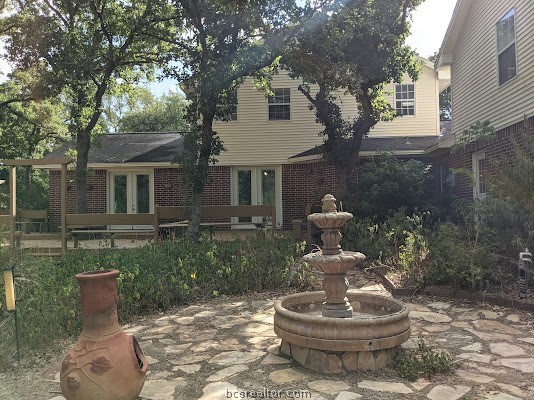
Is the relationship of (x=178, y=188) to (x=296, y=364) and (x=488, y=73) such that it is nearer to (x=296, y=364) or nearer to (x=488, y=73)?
(x=488, y=73)

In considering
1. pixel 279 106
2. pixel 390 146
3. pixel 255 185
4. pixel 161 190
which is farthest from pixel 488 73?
pixel 161 190

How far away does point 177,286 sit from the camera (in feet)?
22.1

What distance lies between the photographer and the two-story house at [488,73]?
945 centimetres

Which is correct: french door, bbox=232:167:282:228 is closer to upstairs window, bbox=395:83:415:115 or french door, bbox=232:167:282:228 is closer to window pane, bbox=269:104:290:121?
window pane, bbox=269:104:290:121

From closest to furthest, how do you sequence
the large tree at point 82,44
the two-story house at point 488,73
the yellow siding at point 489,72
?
the yellow siding at point 489,72 < the two-story house at point 488,73 < the large tree at point 82,44

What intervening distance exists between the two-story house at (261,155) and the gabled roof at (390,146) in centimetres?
12

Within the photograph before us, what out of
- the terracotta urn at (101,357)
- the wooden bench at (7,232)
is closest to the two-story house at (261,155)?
the wooden bench at (7,232)

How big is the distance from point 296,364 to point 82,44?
Result: 492 inches

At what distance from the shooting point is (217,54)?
34.1 ft

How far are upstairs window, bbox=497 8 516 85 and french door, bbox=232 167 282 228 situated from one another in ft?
28.6

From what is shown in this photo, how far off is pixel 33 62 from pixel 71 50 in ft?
7.74

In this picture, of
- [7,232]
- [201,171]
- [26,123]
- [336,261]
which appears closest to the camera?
[336,261]

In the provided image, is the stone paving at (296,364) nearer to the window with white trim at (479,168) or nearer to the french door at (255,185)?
the window with white trim at (479,168)

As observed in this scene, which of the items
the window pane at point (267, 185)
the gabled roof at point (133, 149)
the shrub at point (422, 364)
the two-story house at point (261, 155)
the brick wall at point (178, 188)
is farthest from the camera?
the window pane at point (267, 185)
